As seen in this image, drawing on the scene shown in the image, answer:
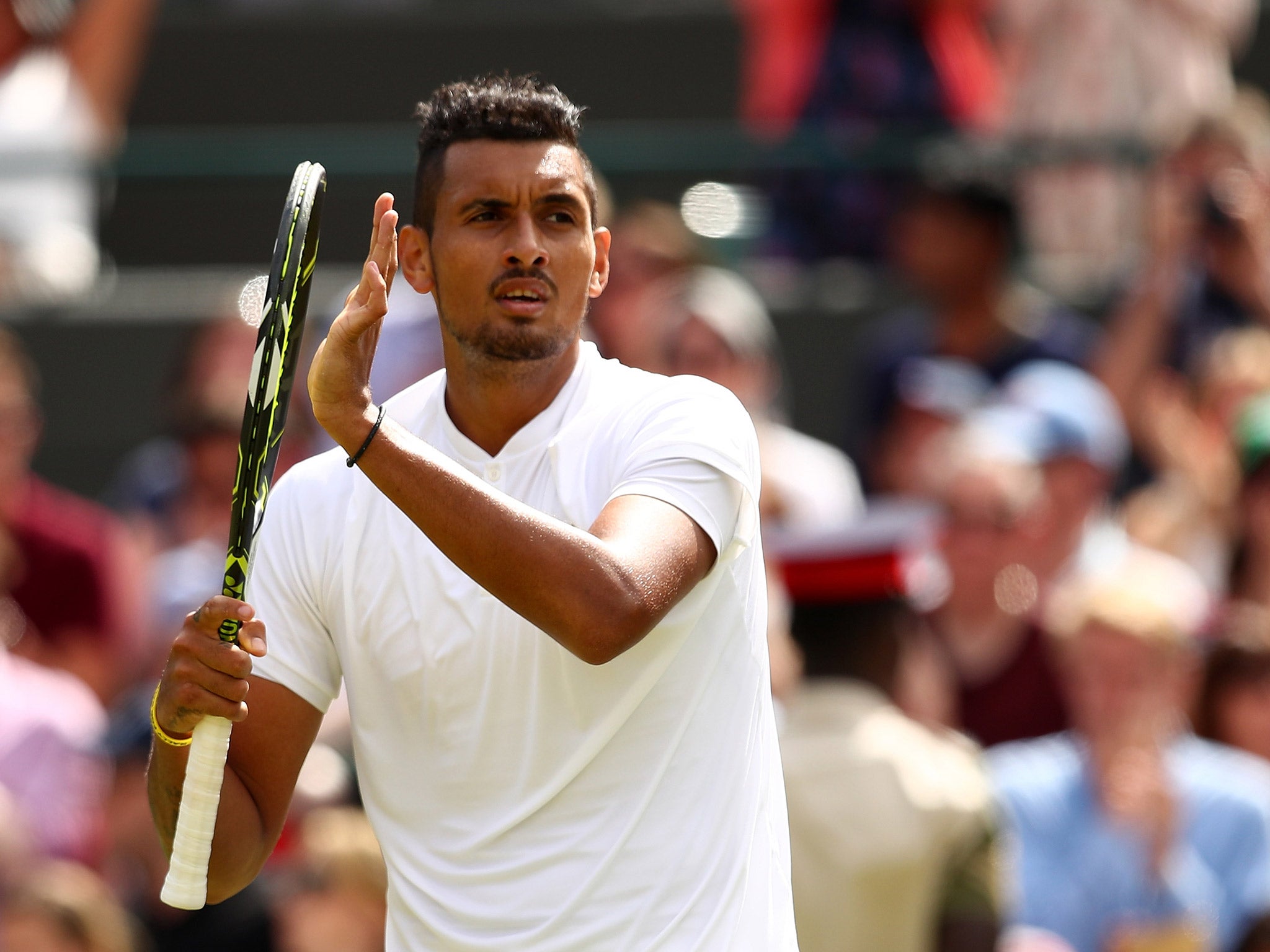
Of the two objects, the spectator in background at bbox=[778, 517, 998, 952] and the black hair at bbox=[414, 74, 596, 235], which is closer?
the black hair at bbox=[414, 74, 596, 235]

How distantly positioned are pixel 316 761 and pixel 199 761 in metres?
2.92

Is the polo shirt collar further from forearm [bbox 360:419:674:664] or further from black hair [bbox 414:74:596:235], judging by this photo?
forearm [bbox 360:419:674:664]

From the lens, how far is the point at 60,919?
208 inches

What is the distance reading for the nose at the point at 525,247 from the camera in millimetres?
2902

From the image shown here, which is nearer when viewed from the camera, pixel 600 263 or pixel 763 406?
pixel 600 263

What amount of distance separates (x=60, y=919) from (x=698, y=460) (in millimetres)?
3058

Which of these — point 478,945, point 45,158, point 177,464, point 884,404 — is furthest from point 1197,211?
point 478,945

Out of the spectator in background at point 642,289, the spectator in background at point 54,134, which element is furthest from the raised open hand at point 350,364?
the spectator in background at point 54,134

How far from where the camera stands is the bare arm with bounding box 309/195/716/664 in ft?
8.60

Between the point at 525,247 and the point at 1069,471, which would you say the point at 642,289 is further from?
the point at 525,247

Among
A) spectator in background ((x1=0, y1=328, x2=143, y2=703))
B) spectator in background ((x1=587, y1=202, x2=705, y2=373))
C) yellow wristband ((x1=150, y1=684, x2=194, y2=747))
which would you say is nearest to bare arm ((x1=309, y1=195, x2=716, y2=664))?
yellow wristband ((x1=150, y1=684, x2=194, y2=747))

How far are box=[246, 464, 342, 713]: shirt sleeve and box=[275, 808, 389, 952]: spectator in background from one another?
87.3 inches

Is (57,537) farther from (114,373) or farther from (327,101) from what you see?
(327,101)

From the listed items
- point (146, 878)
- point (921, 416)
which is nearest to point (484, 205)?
point (146, 878)
